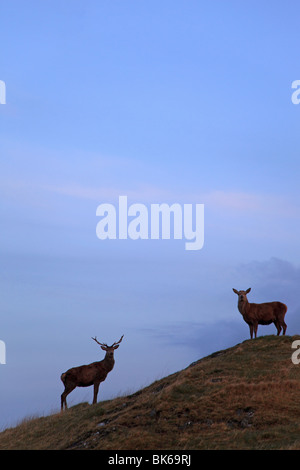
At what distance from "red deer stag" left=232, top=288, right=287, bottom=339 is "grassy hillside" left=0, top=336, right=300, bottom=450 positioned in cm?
329

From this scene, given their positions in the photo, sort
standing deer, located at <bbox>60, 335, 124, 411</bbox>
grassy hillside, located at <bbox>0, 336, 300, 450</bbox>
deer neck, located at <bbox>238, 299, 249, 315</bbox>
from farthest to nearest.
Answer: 1. deer neck, located at <bbox>238, 299, 249, 315</bbox>
2. standing deer, located at <bbox>60, 335, 124, 411</bbox>
3. grassy hillside, located at <bbox>0, 336, 300, 450</bbox>

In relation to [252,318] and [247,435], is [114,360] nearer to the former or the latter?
[252,318]

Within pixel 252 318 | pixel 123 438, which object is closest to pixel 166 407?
pixel 123 438

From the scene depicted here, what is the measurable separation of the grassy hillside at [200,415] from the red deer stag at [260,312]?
3286 millimetres

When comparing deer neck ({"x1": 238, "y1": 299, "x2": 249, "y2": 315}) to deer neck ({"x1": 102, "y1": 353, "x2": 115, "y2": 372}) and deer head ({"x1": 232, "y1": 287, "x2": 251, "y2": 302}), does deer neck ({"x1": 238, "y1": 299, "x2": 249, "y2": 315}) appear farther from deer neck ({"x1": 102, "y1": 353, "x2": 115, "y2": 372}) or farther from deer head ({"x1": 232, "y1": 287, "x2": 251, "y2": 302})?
deer neck ({"x1": 102, "y1": 353, "x2": 115, "y2": 372})

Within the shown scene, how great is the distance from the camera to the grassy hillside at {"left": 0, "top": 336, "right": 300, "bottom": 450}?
2222cm

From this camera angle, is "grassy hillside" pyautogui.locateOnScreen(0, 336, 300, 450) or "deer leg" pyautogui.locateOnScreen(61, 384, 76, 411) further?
"deer leg" pyautogui.locateOnScreen(61, 384, 76, 411)

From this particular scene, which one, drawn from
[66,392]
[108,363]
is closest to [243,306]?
[108,363]

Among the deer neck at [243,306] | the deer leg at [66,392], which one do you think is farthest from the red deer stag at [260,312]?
the deer leg at [66,392]

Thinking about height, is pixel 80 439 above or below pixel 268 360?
below

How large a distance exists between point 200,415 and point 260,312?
1166 cm

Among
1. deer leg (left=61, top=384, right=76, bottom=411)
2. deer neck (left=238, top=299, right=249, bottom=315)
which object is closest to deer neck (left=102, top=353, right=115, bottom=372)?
deer leg (left=61, top=384, right=76, bottom=411)
